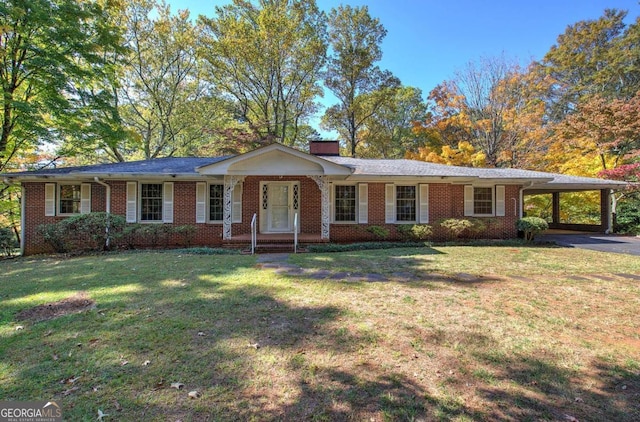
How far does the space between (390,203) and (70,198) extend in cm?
1181

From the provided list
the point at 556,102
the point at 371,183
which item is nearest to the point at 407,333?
the point at 371,183

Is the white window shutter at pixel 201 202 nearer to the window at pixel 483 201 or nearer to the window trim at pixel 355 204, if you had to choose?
the window trim at pixel 355 204

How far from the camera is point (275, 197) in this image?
11461mm

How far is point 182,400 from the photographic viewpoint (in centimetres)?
214

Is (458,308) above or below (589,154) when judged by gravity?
below

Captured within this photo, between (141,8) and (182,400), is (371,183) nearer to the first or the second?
(182,400)

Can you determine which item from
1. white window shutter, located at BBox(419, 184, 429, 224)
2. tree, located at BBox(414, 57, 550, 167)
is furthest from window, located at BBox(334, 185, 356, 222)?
tree, located at BBox(414, 57, 550, 167)

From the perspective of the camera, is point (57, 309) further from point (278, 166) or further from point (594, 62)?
point (594, 62)

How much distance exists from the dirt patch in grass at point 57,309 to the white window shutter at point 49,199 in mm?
8335

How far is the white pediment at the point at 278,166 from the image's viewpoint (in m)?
9.45

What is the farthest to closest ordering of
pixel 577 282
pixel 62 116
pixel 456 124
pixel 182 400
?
pixel 456 124, pixel 62 116, pixel 577 282, pixel 182 400

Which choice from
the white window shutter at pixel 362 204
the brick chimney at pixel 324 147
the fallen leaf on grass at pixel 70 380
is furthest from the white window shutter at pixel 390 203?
the fallen leaf on grass at pixel 70 380

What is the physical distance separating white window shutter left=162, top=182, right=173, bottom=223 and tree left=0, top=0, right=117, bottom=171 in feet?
14.7

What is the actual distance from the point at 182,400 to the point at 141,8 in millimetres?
24410
